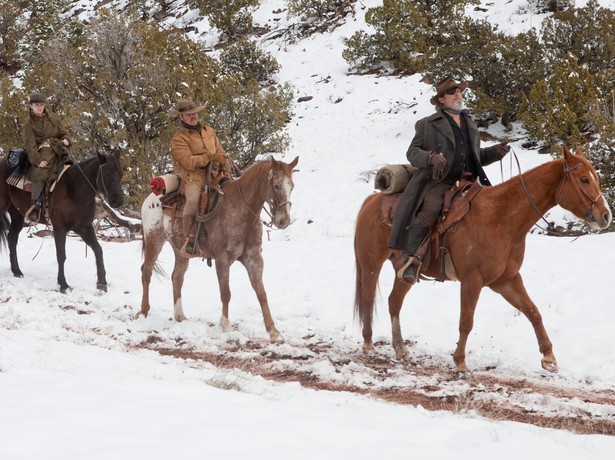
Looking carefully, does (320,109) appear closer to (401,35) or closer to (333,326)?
(401,35)

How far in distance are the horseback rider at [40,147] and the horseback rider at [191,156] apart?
3.47 meters

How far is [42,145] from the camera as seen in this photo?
1078 centimetres

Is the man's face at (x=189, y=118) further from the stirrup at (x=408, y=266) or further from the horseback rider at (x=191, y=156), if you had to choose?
the stirrup at (x=408, y=266)

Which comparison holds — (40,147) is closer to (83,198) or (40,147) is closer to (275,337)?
(83,198)

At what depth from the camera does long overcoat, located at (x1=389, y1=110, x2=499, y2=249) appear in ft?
21.6

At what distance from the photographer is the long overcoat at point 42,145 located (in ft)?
35.2

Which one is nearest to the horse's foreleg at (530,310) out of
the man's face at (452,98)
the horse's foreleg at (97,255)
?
the man's face at (452,98)

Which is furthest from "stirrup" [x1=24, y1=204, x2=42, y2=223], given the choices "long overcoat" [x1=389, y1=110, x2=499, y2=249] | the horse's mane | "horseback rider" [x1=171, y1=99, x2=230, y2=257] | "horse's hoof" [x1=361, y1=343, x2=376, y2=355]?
"long overcoat" [x1=389, y1=110, x2=499, y2=249]

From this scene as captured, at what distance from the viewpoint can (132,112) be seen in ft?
60.0

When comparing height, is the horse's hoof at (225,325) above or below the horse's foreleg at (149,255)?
below

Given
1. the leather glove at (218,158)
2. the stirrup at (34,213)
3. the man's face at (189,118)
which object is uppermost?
the man's face at (189,118)

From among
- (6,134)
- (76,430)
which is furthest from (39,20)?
(76,430)

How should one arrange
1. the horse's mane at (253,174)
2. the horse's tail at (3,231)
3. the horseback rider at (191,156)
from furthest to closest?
the horse's tail at (3,231)
the horseback rider at (191,156)
the horse's mane at (253,174)

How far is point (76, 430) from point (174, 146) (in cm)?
594
